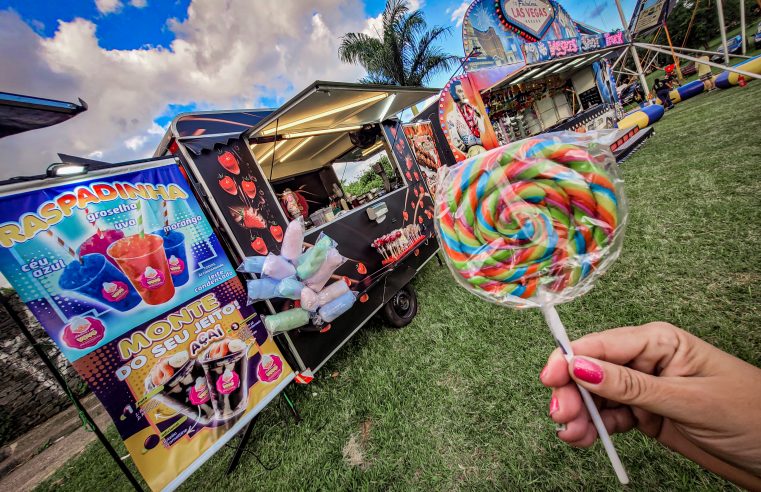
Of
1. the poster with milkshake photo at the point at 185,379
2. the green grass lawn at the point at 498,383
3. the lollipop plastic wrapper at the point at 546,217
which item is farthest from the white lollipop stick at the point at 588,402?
the poster with milkshake photo at the point at 185,379

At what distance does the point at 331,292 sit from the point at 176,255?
57.1 inches

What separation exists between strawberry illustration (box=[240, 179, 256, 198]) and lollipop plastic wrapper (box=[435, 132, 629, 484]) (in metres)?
2.52

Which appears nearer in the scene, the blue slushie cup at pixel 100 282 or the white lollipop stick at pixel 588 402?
the white lollipop stick at pixel 588 402

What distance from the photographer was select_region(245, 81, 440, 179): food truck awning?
2.93 m

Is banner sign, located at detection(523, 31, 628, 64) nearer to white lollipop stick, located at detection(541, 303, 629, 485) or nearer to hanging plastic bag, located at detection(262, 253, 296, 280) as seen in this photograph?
hanging plastic bag, located at detection(262, 253, 296, 280)

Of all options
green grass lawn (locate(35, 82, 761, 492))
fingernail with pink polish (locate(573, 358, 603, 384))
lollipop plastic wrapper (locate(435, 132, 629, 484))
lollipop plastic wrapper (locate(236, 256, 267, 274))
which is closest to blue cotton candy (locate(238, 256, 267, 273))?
lollipop plastic wrapper (locate(236, 256, 267, 274))

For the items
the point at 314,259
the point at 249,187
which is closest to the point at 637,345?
the point at 314,259

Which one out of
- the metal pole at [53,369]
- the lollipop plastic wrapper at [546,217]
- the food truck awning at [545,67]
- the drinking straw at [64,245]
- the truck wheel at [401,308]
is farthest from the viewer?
the food truck awning at [545,67]

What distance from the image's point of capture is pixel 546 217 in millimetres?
1116

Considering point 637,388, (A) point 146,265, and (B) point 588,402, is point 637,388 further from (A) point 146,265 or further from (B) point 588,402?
(A) point 146,265

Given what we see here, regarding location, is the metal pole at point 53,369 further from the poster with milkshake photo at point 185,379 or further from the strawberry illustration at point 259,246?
the strawberry illustration at point 259,246

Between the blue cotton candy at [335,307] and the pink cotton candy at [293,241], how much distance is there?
2.05ft

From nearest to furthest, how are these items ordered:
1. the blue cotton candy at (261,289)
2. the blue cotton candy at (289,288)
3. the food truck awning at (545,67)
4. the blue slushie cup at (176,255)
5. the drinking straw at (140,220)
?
the drinking straw at (140,220) < the blue slushie cup at (176,255) < the blue cotton candy at (261,289) < the blue cotton candy at (289,288) < the food truck awning at (545,67)

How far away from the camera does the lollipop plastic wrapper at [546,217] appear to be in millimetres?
1118
